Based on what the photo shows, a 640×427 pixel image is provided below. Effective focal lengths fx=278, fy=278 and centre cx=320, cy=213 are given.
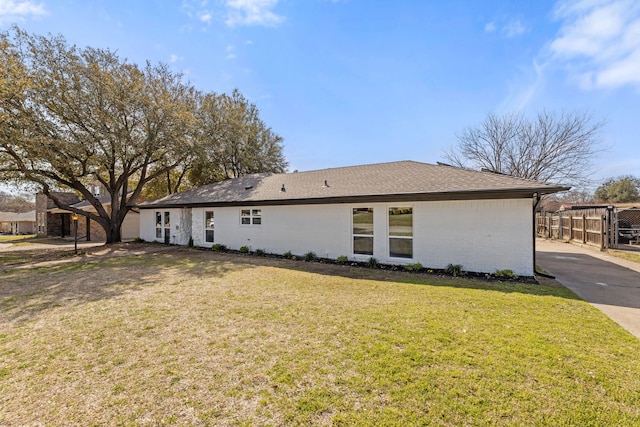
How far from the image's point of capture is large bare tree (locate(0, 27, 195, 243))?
453 inches

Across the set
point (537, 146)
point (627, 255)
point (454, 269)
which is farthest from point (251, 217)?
point (537, 146)

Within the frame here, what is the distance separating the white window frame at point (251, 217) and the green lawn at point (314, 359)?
6.49m

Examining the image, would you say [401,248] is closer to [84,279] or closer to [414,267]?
[414,267]

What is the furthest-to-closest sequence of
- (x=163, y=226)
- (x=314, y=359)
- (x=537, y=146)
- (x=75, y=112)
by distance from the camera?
(x=537, y=146) → (x=163, y=226) → (x=75, y=112) → (x=314, y=359)

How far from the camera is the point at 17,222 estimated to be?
1634 inches

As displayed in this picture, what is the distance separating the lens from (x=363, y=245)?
9953 millimetres

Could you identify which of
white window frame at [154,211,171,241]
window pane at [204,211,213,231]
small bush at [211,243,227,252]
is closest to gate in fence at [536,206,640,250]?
small bush at [211,243,227,252]

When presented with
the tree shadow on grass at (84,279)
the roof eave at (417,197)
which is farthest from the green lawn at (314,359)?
the roof eave at (417,197)

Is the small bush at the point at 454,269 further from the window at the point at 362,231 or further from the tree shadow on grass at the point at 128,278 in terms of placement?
the window at the point at 362,231

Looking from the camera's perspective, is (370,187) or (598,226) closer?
(370,187)

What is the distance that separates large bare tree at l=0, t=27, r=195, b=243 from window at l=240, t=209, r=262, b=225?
6392 mm

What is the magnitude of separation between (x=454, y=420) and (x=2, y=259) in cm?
1704

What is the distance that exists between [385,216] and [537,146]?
20366 mm

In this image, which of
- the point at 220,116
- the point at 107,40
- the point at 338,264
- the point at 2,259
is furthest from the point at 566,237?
the point at 2,259
